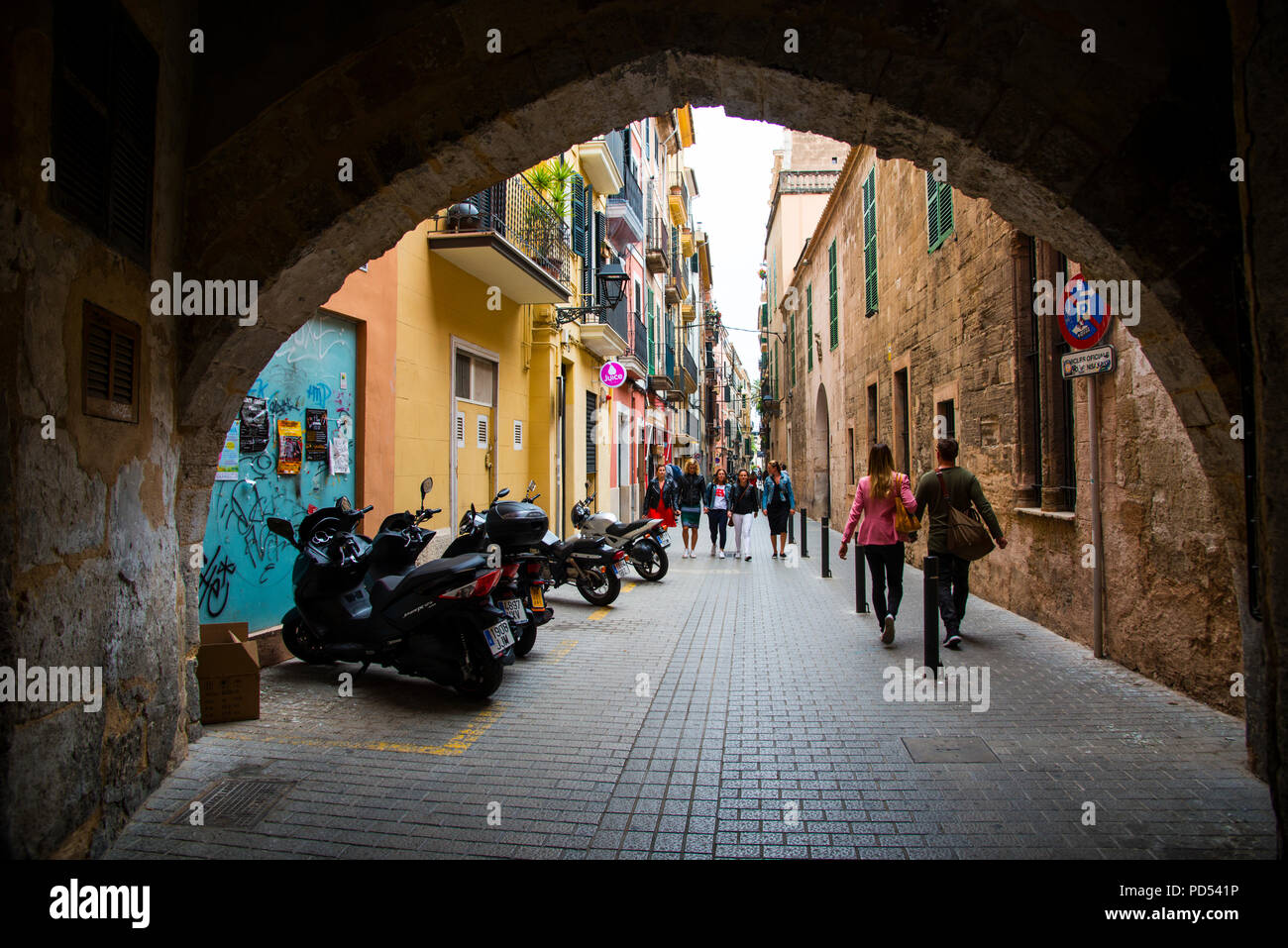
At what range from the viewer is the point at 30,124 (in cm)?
264

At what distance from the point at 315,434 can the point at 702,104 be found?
4584 mm

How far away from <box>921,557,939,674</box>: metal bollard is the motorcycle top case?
2.78 metres

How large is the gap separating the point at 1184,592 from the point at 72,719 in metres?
5.99

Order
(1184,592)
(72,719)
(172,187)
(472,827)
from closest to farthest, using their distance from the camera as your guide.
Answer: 1. (72,719)
2. (472,827)
3. (172,187)
4. (1184,592)

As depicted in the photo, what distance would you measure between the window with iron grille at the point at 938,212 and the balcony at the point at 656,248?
1405cm

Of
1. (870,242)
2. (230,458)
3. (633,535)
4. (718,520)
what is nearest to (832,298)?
(870,242)

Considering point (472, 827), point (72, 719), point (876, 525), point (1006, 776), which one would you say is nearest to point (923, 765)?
point (1006, 776)

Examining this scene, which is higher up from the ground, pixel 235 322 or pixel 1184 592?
pixel 235 322

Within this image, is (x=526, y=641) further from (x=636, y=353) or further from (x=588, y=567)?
(x=636, y=353)

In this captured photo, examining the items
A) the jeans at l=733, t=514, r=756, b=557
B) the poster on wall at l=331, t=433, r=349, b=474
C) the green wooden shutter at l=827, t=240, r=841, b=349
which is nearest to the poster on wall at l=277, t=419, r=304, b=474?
the poster on wall at l=331, t=433, r=349, b=474

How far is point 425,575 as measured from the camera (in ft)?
16.2

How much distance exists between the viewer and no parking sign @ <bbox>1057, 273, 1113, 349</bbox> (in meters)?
5.54

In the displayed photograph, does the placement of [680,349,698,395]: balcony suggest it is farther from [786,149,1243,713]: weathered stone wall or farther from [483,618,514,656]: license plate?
[483,618,514,656]: license plate
